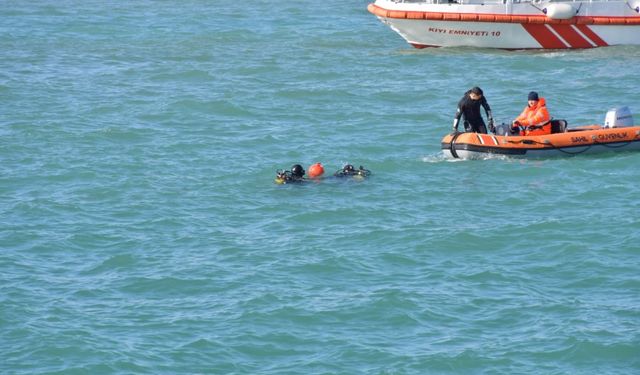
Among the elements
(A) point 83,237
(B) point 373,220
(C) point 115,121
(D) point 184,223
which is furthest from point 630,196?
(C) point 115,121

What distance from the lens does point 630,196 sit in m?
22.9

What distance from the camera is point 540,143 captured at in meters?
24.8

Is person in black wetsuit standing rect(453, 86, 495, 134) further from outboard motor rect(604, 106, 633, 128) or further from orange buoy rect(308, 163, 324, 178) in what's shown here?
orange buoy rect(308, 163, 324, 178)

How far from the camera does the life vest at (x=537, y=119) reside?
984 inches

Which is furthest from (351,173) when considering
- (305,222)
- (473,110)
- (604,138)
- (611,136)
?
(611,136)

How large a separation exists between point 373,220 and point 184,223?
3170 millimetres

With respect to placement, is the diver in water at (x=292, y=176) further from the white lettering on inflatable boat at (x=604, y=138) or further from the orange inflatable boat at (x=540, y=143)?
the white lettering on inflatable boat at (x=604, y=138)

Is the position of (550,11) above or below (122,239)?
above

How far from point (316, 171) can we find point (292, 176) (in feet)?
1.50

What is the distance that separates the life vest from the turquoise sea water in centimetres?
73

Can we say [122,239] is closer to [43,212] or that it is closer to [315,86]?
[43,212]

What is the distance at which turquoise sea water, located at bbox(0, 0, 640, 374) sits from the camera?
1688cm

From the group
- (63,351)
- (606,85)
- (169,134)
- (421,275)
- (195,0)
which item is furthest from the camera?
(195,0)

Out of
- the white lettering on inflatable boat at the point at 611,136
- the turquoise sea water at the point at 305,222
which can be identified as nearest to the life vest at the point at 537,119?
the turquoise sea water at the point at 305,222
